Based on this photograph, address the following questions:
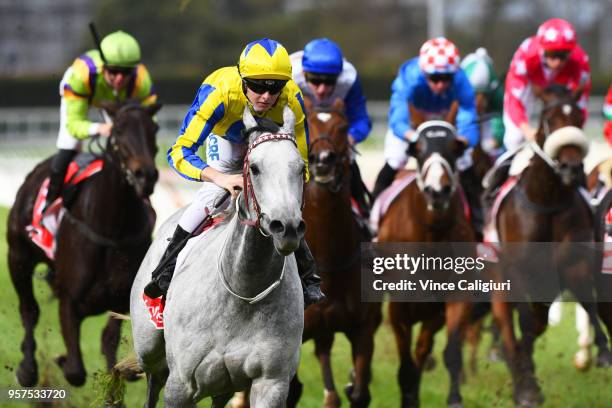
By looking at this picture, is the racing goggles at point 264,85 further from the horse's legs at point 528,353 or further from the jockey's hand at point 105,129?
the horse's legs at point 528,353

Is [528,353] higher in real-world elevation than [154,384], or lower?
higher

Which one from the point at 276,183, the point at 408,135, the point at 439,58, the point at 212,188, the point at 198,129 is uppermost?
the point at 439,58

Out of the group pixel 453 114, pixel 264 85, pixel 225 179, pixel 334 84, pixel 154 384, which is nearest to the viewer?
pixel 225 179

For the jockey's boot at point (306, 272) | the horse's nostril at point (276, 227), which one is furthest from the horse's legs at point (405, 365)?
the horse's nostril at point (276, 227)

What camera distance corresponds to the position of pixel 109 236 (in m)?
7.12

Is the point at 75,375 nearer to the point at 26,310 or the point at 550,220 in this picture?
the point at 26,310

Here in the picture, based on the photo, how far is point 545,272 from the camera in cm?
743

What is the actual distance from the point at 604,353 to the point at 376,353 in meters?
1.80

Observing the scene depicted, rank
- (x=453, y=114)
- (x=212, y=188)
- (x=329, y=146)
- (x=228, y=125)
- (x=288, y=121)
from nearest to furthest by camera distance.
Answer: (x=288, y=121)
(x=228, y=125)
(x=212, y=188)
(x=329, y=146)
(x=453, y=114)

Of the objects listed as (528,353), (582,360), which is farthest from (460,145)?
(582,360)

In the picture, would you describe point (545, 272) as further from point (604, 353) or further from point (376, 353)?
point (376, 353)

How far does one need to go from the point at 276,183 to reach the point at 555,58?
4.25 metres

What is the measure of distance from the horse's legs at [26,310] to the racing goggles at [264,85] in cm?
354

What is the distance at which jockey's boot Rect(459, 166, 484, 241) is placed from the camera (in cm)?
795
